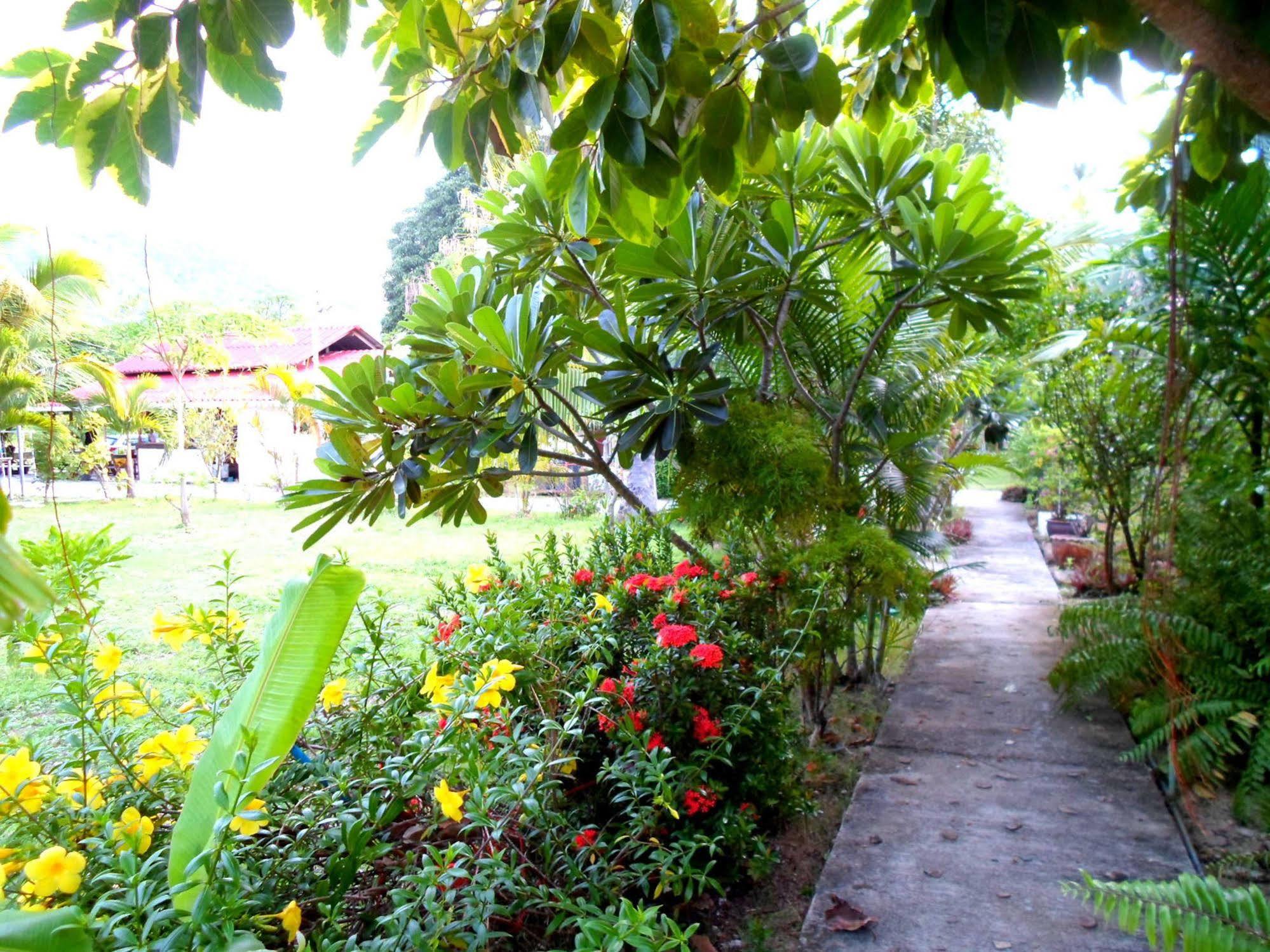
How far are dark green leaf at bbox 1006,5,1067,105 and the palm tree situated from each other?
15.1 feet

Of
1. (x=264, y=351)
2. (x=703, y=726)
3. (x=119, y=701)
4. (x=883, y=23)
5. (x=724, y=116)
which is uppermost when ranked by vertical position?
(x=264, y=351)

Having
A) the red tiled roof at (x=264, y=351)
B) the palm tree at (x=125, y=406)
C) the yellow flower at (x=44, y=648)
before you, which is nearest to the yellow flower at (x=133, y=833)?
the yellow flower at (x=44, y=648)

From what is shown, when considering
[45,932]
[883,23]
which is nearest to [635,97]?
[883,23]

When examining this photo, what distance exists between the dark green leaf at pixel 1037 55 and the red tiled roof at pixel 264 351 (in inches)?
264

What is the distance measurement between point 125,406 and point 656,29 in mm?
5248

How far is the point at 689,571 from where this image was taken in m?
2.63

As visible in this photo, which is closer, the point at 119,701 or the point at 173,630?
the point at 119,701

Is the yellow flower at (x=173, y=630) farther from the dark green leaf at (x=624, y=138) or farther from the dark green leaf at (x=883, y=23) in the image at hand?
the dark green leaf at (x=883, y=23)

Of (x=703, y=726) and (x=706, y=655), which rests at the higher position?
(x=706, y=655)

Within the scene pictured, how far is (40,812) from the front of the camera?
4.30ft

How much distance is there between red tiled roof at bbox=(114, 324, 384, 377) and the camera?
8.30 meters

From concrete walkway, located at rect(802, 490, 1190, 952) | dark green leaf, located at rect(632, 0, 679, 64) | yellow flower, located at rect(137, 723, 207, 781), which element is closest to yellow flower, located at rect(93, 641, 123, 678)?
yellow flower, located at rect(137, 723, 207, 781)

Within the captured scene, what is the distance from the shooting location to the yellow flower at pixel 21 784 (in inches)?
47.9

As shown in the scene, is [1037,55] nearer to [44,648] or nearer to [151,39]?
[151,39]
